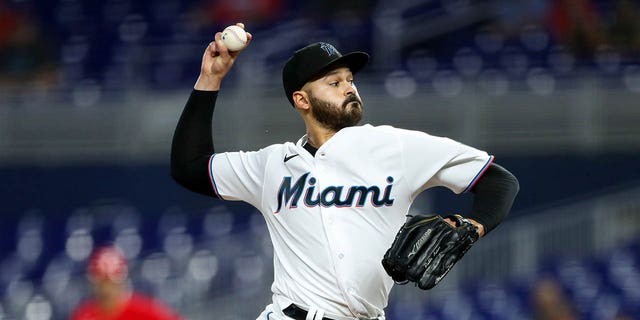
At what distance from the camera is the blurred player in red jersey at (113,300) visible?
5898 millimetres

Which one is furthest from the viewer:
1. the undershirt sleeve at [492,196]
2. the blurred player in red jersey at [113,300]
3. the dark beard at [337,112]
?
the blurred player in red jersey at [113,300]

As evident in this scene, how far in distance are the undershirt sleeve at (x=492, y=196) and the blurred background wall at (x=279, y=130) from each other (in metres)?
5.29

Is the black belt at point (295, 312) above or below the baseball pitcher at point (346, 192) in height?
Result: below

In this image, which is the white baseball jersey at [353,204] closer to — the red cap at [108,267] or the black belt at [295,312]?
the black belt at [295,312]

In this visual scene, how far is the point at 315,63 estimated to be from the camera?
13.7 ft

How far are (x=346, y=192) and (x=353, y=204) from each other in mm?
53

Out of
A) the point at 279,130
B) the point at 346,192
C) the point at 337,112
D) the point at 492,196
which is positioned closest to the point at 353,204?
the point at 346,192

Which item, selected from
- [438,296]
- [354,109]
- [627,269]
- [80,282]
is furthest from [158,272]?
[354,109]

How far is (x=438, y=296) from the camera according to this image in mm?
9211

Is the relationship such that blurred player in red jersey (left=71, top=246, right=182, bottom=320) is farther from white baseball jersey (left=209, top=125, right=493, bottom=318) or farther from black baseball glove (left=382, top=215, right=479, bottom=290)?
black baseball glove (left=382, top=215, right=479, bottom=290)

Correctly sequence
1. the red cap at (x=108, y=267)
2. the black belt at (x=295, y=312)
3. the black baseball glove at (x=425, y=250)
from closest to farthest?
the black baseball glove at (x=425, y=250) < the black belt at (x=295, y=312) < the red cap at (x=108, y=267)

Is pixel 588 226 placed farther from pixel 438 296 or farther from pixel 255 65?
pixel 255 65

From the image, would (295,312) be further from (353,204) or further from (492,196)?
(492,196)

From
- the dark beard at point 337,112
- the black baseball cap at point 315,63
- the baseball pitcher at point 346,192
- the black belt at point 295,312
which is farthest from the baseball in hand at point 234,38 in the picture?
the black belt at point 295,312
